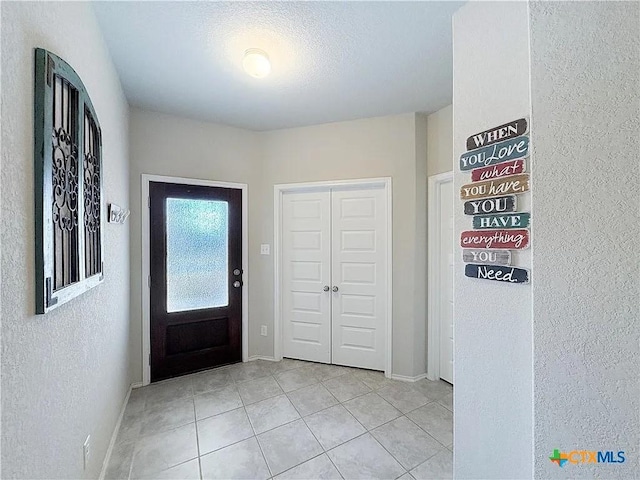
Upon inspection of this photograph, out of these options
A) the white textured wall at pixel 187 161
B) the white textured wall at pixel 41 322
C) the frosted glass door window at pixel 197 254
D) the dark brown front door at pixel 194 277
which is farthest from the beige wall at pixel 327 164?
the white textured wall at pixel 41 322

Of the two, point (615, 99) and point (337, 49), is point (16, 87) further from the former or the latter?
point (615, 99)

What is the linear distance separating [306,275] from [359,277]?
0.61 meters

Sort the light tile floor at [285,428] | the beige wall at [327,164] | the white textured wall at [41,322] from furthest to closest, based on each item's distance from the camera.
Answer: the beige wall at [327,164]
the light tile floor at [285,428]
the white textured wall at [41,322]

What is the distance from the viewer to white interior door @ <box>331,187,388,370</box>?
9.85ft

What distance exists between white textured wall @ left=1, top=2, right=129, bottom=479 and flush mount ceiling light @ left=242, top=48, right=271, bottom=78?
0.83 m

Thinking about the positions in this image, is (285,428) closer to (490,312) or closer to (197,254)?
(490,312)

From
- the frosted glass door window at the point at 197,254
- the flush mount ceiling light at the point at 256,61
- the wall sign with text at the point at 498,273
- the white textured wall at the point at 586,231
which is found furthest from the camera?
the frosted glass door window at the point at 197,254

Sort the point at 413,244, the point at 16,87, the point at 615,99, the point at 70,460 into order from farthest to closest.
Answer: the point at 413,244 < the point at 70,460 < the point at 615,99 < the point at 16,87

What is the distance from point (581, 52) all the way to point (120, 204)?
9.31 feet

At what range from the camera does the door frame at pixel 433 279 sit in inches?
112

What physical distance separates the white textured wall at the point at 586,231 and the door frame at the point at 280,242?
1852 mm

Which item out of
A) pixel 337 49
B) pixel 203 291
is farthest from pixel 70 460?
pixel 337 49

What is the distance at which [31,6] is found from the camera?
0.91 meters

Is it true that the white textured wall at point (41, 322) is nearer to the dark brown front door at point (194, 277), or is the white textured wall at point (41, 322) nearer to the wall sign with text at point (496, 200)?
the dark brown front door at point (194, 277)
